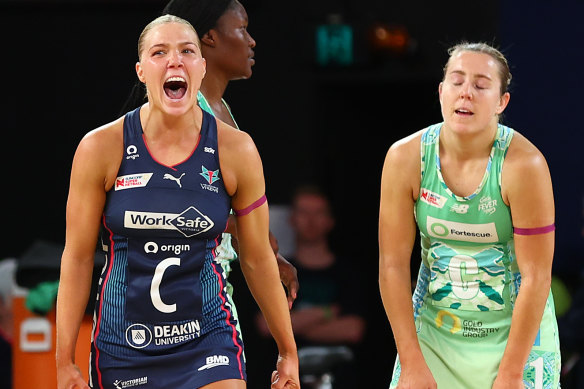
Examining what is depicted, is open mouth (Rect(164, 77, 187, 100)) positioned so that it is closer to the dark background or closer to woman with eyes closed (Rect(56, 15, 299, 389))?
woman with eyes closed (Rect(56, 15, 299, 389))

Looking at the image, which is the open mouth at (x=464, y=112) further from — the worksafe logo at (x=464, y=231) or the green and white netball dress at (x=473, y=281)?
the worksafe logo at (x=464, y=231)

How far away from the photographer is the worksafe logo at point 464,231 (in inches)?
135

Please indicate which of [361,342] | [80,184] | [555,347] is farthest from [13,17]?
[555,347]

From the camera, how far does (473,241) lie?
3459mm

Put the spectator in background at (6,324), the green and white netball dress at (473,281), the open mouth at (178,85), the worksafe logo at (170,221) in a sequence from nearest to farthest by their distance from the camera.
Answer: the worksafe logo at (170,221) → the open mouth at (178,85) → the green and white netball dress at (473,281) → the spectator in background at (6,324)

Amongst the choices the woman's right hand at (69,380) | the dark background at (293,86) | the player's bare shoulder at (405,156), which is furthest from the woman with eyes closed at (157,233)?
the dark background at (293,86)

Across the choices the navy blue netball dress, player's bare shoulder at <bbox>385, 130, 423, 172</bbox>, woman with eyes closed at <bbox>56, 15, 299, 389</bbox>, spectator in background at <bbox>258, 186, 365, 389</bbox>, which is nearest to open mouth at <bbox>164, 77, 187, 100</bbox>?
woman with eyes closed at <bbox>56, 15, 299, 389</bbox>

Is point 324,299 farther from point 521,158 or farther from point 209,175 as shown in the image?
point 209,175

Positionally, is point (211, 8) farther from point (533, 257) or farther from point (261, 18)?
point (261, 18)

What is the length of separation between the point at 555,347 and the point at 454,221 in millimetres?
532

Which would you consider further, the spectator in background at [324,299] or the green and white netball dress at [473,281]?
the spectator in background at [324,299]

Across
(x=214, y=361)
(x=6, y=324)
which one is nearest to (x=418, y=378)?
(x=214, y=361)

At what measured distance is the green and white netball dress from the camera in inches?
135

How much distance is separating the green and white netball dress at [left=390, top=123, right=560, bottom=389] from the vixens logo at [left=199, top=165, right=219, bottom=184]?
73 centimetres
